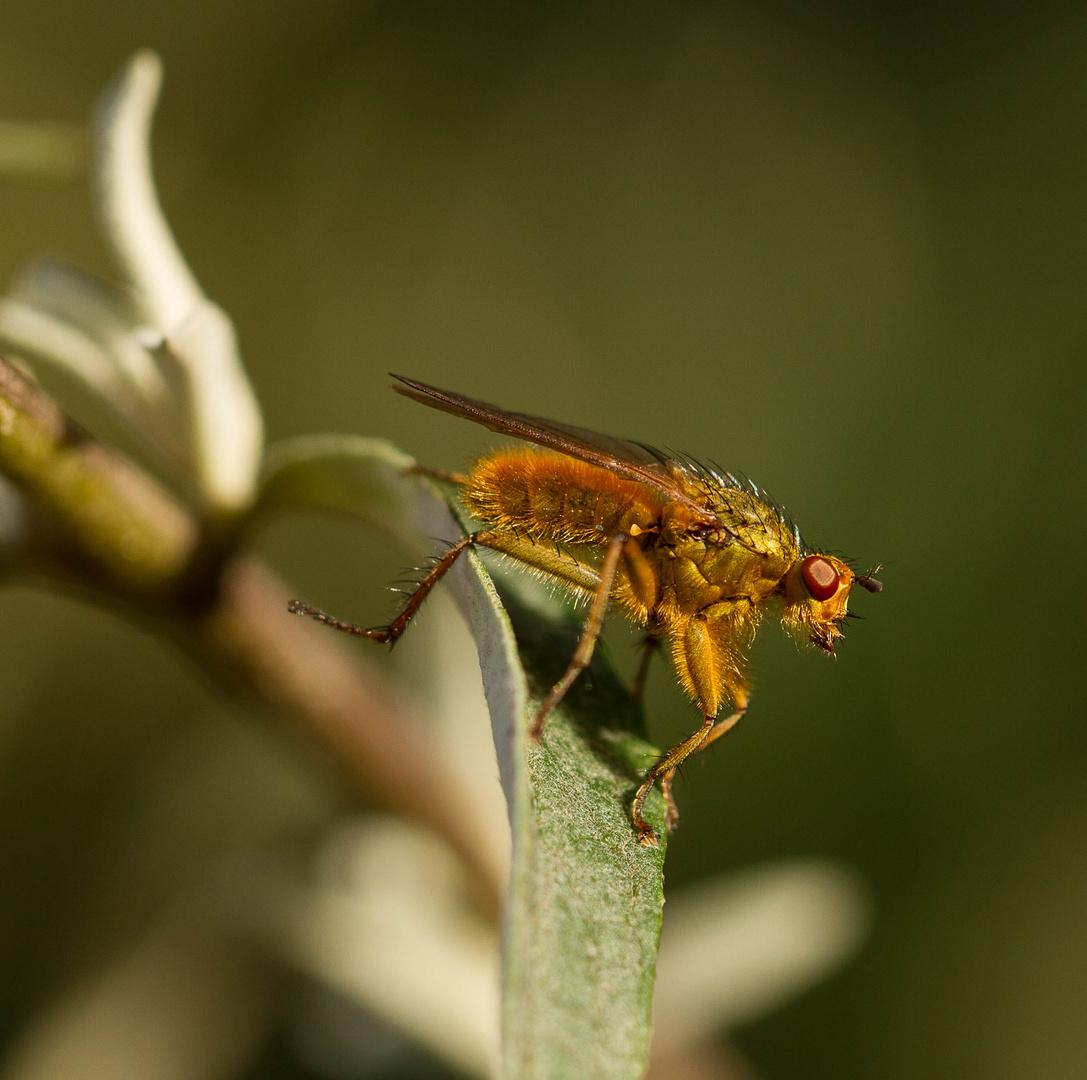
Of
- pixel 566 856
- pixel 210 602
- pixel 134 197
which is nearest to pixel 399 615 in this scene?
pixel 210 602

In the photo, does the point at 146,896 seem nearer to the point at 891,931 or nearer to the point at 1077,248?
the point at 891,931

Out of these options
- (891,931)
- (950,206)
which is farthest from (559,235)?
(891,931)

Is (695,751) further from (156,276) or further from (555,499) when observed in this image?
(156,276)

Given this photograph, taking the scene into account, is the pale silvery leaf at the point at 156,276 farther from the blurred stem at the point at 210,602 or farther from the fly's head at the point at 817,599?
the fly's head at the point at 817,599

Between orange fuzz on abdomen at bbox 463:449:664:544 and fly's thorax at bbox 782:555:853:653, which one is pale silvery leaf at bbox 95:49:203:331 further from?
fly's thorax at bbox 782:555:853:653

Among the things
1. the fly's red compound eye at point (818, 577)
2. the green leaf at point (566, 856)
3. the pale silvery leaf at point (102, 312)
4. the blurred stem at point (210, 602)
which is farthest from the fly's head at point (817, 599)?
the pale silvery leaf at point (102, 312)
